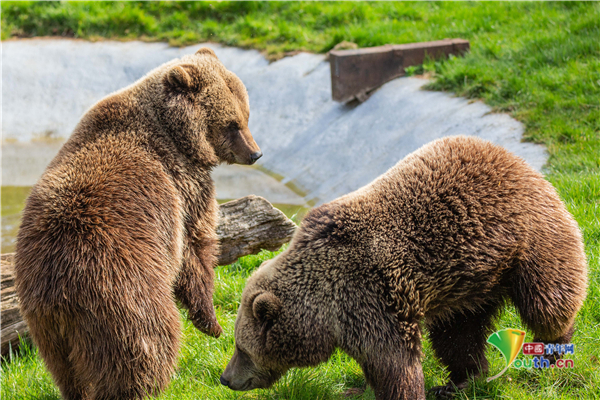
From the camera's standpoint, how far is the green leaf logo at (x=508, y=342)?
3.62 metres

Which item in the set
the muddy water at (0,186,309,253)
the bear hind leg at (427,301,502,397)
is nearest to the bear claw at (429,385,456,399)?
the bear hind leg at (427,301,502,397)

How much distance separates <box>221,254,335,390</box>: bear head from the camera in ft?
10.5

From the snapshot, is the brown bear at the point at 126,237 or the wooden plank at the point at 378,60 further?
the wooden plank at the point at 378,60

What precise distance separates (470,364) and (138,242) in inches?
90.9

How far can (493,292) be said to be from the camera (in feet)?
11.0

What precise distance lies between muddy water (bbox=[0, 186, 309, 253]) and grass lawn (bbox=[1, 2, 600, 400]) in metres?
2.50

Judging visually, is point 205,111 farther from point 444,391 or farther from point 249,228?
point 444,391

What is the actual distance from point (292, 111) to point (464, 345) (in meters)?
7.90

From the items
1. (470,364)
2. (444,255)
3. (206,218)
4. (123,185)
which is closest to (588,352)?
(470,364)

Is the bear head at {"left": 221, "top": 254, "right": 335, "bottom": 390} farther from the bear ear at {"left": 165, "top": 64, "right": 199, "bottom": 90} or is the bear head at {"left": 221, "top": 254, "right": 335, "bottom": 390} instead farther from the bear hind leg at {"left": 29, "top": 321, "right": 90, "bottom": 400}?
the bear ear at {"left": 165, "top": 64, "right": 199, "bottom": 90}

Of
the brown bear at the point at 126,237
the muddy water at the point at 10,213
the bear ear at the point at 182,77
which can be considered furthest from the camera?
the muddy water at the point at 10,213

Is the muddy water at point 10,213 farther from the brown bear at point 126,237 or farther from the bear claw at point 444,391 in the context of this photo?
the bear claw at point 444,391

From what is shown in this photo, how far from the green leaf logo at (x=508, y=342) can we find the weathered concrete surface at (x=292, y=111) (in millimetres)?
3718

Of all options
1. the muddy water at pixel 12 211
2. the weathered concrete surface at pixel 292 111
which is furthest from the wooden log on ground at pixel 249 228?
the weathered concrete surface at pixel 292 111
